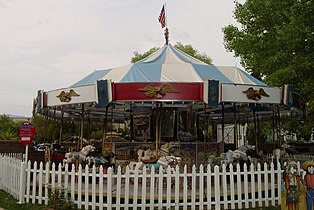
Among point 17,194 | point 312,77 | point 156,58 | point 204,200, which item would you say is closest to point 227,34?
point 312,77

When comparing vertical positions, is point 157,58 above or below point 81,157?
above

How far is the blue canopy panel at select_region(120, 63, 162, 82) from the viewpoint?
34.0 feet

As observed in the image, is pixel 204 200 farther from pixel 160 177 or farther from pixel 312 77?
pixel 312 77

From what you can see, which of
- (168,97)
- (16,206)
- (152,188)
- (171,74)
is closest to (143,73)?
(171,74)

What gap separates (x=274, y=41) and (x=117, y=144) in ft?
30.5

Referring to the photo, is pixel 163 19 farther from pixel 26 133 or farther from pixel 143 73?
pixel 26 133

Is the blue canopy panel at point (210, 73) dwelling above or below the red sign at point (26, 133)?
above

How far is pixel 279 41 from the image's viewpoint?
1552 centimetres

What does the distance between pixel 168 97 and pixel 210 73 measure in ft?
9.08

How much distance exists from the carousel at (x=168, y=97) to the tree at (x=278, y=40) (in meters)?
1.75

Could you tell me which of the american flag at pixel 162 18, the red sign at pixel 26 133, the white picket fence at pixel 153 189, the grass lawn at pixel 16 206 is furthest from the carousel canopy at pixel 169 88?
the grass lawn at pixel 16 206

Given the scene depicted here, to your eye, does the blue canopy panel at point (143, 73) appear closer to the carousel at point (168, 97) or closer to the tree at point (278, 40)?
the carousel at point (168, 97)

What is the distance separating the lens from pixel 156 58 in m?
13.1

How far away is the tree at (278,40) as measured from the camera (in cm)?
1456
